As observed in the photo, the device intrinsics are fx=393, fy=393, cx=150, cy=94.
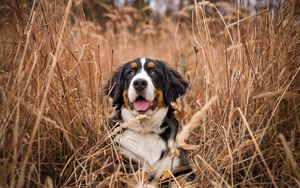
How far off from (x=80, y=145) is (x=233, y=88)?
4.12ft

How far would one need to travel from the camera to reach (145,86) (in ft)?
11.3

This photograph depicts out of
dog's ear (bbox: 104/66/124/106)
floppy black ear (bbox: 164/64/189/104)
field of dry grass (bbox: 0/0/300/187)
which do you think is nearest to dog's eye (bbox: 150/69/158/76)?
floppy black ear (bbox: 164/64/189/104)

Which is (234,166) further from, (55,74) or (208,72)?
(55,74)

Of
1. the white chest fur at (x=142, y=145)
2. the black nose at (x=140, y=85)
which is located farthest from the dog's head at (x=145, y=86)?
the white chest fur at (x=142, y=145)

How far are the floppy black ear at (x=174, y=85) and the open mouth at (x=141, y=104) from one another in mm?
277

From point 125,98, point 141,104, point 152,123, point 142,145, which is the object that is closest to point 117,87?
point 125,98

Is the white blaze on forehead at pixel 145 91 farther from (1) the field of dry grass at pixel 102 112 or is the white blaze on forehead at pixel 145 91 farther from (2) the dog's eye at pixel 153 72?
(1) the field of dry grass at pixel 102 112

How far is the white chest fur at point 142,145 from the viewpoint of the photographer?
3.28 meters

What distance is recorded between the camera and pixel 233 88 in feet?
10.1

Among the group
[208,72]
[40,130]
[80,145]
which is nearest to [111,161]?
[80,145]

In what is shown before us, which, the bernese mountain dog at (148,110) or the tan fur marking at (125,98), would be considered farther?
the tan fur marking at (125,98)

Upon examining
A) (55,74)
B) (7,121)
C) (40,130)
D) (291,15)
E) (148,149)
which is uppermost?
(291,15)

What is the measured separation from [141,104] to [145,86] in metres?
0.19

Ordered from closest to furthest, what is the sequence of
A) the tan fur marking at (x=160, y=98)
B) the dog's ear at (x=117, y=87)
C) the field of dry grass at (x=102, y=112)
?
the field of dry grass at (x=102, y=112) < the tan fur marking at (x=160, y=98) < the dog's ear at (x=117, y=87)
